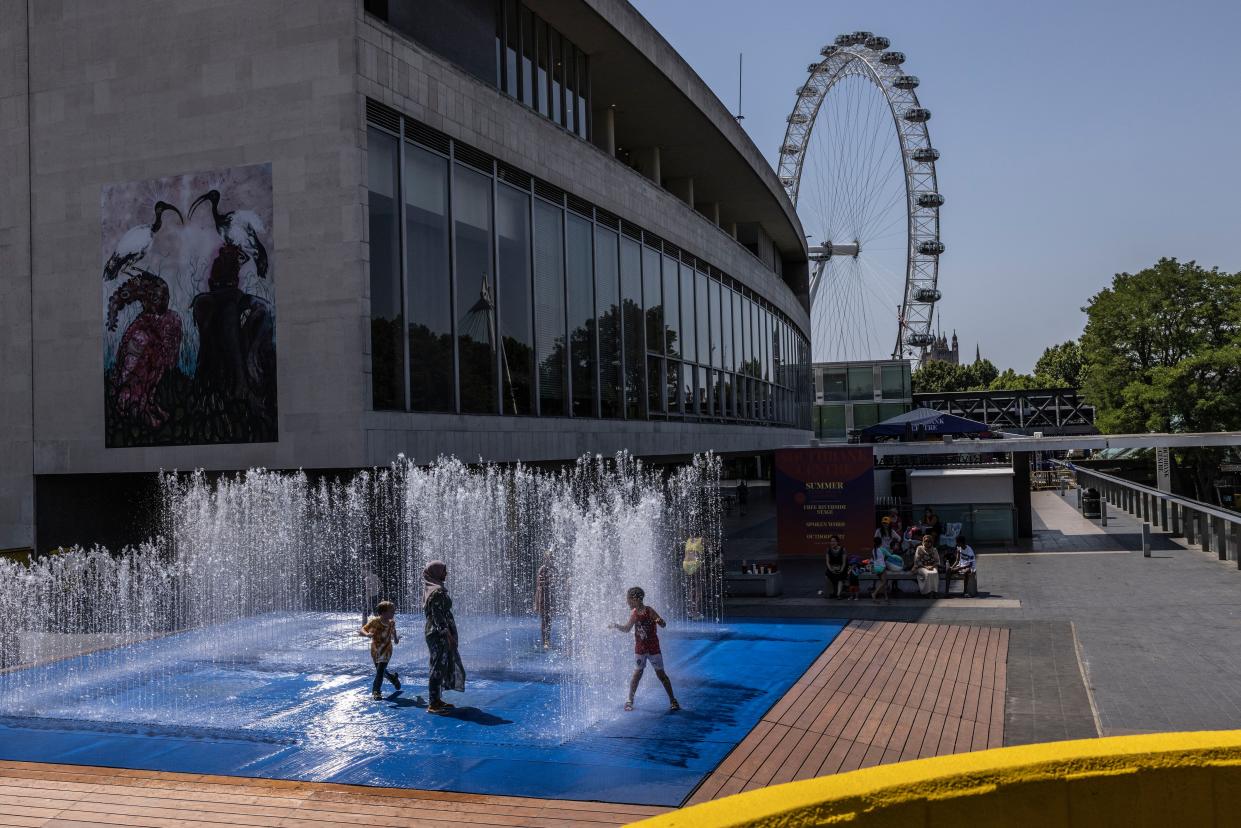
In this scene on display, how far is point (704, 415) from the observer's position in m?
30.8

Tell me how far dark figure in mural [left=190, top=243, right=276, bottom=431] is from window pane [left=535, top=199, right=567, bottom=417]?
18.6 feet

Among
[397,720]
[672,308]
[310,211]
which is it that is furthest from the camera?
[672,308]

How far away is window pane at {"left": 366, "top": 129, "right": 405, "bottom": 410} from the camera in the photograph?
1681 centimetres

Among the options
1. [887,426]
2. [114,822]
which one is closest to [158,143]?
[114,822]

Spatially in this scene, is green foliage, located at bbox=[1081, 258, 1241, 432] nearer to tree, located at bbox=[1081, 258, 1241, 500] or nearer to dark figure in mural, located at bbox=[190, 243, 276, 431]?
tree, located at bbox=[1081, 258, 1241, 500]

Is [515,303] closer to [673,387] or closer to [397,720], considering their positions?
[673,387]

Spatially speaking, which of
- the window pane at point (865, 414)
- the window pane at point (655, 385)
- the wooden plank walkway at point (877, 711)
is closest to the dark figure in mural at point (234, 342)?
the wooden plank walkway at point (877, 711)

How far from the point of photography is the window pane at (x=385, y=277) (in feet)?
55.2

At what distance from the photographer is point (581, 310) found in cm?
2328

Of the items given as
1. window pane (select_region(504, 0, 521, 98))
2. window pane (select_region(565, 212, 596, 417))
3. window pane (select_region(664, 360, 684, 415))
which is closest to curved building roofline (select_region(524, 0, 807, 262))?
window pane (select_region(504, 0, 521, 98))

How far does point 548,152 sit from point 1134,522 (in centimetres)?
2585

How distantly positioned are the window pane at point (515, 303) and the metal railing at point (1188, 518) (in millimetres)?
16098

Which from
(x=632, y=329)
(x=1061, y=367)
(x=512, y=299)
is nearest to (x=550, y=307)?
(x=512, y=299)

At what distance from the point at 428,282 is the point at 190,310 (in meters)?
3.94
